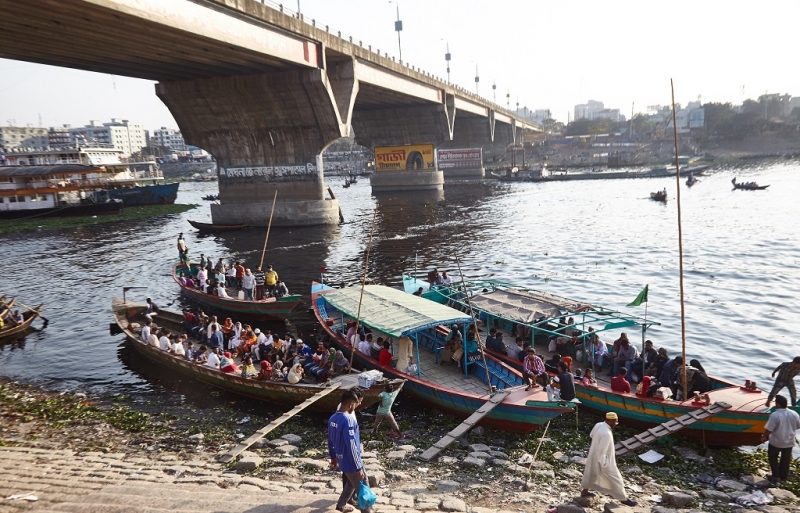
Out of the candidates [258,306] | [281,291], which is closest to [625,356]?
[258,306]

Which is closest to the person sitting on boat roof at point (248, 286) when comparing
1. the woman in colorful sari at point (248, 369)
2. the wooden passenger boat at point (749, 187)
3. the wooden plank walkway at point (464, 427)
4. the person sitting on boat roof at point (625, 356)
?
the woman in colorful sari at point (248, 369)

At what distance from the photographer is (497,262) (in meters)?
34.1

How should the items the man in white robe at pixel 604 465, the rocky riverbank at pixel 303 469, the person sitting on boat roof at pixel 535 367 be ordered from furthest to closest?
the person sitting on boat roof at pixel 535 367 → the rocky riverbank at pixel 303 469 → the man in white robe at pixel 604 465

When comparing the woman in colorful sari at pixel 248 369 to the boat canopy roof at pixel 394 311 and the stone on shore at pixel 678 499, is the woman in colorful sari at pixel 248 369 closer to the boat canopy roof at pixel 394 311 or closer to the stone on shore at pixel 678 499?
the boat canopy roof at pixel 394 311

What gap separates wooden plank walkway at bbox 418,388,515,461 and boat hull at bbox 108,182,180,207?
67.5m

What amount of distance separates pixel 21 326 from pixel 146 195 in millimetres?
51665

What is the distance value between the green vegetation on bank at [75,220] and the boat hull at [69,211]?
107 centimetres

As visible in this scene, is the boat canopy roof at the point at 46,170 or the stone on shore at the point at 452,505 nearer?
the stone on shore at the point at 452,505

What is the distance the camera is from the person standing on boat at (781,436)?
977cm

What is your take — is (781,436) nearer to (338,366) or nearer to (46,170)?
(338,366)

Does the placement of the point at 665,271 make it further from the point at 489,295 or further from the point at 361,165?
the point at 361,165

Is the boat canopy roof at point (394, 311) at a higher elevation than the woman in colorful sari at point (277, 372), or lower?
higher

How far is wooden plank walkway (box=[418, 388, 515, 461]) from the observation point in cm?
1138

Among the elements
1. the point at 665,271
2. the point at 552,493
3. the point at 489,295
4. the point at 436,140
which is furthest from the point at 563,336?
the point at 436,140
